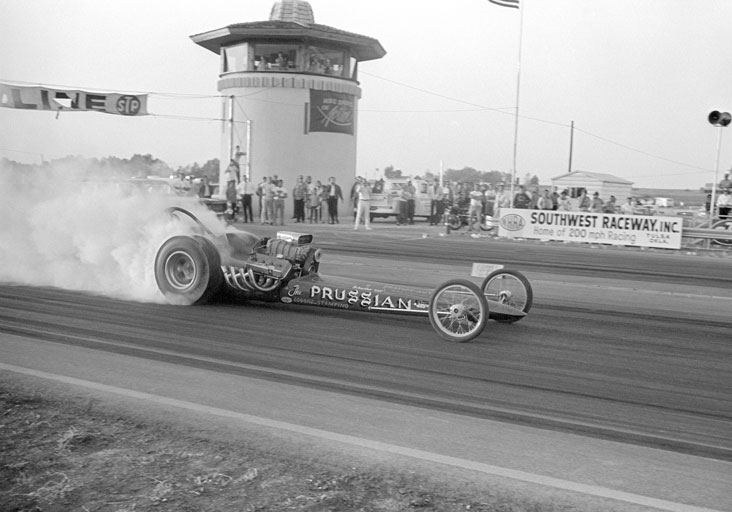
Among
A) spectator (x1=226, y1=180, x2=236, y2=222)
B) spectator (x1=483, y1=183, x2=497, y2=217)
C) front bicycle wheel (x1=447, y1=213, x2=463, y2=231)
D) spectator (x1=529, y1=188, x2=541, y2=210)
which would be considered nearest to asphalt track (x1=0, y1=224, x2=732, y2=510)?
front bicycle wheel (x1=447, y1=213, x2=463, y2=231)

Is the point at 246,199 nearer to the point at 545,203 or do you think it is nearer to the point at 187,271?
the point at 545,203

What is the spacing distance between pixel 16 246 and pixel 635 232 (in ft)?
53.8

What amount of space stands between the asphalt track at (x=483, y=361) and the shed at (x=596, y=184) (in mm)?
28115

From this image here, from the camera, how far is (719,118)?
2170cm

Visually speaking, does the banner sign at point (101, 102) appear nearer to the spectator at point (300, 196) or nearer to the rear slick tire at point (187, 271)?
the spectator at point (300, 196)

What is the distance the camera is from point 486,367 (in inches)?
245

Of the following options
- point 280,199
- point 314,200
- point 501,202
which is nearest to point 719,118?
point 501,202

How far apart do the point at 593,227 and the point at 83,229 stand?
15.4m

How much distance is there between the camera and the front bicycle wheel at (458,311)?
22.9 feet

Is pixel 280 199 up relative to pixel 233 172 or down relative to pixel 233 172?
down

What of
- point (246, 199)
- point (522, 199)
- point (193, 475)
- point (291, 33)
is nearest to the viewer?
point (193, 475)

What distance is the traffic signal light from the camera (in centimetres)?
2155

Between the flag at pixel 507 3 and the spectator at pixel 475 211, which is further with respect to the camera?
the flag at pixel 507 3

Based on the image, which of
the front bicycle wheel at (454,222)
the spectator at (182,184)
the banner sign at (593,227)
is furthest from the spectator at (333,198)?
the banner sign at (593,227)
